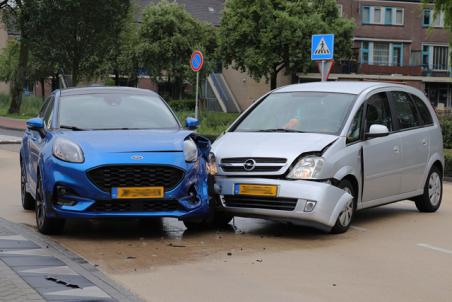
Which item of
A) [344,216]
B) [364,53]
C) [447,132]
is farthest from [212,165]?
[364,53]

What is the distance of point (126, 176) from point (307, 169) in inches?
A: 72.4

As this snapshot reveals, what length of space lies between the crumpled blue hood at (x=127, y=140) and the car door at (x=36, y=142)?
54cm

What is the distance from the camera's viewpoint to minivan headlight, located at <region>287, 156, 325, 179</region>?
7.84 metres

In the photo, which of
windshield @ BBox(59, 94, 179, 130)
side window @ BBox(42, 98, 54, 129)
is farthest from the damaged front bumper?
side window @ BBox(42, 98, 54, 129)

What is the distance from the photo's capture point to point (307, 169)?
7855 millimetres

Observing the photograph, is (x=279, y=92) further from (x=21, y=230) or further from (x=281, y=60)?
(x=281, y=60)

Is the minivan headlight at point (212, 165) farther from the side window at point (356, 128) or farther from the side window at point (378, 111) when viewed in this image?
the side window at point (378, 111)

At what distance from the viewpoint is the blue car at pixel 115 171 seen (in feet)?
24.2

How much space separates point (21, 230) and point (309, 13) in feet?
153

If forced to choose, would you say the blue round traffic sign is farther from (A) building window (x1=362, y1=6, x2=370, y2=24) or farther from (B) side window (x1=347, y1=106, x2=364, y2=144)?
(A) building window (x1=362, y1=6, x2=370, y2=24)

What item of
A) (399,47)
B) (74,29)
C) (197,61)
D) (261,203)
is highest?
(74,29)

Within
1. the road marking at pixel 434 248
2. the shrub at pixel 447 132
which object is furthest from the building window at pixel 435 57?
the road marking at pixel 434 248

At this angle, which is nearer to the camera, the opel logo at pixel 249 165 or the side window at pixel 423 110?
the opel logo at pixel 249 165

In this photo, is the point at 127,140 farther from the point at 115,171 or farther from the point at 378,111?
the point at 378,111
